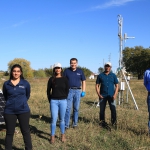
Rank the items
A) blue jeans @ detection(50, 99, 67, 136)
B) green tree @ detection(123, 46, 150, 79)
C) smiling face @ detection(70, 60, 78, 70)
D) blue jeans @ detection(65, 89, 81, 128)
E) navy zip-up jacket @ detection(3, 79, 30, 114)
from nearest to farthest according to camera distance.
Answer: navy zip-up jacket @ detection(3, 79, 30, 114)
blue jeans @ detection(50, 99, 67, 136)
smiling face @ detection(70, 60, 78, 70)
blue jeans @ detection(65, 89, 81, 128)
green tree @ detection(123, 46, 150, 79)

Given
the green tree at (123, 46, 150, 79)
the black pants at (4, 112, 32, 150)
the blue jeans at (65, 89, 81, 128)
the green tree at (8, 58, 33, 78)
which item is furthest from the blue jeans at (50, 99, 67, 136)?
the green tree at (8, 58, 33, 78)

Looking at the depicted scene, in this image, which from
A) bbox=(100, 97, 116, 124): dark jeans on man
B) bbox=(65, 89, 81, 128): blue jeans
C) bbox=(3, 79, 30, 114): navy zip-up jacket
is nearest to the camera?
bbox=(3, 79, 30, 114): navy zip-up jacket

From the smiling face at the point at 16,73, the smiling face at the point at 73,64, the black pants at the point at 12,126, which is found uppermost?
the smiling face at the point at 73,64

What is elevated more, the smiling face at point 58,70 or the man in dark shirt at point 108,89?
the smiling face at point 58,70

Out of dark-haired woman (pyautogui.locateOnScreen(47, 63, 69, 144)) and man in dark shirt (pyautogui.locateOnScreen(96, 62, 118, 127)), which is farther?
man in dark shirt (pyautogui.locateOnScreen(96, 62, 118, 127))

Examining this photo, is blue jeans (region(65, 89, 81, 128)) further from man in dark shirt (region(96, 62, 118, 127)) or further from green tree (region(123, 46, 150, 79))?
green tree (region(123, 46, 150, 79))

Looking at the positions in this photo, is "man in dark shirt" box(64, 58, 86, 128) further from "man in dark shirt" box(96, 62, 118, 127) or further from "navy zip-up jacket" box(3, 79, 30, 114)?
"navy zip-up jacket" box(3, 79, 30, 114)

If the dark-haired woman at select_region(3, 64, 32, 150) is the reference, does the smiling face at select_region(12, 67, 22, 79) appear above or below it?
above

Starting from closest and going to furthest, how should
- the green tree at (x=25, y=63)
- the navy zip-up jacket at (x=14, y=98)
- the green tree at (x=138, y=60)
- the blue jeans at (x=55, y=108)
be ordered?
the navy zip-up jacket at (x=14, y=98) → the blue jeans at (x=55, y=108) → the green tree at (x=138, y=60) → the green tree at (x=25, y=63)

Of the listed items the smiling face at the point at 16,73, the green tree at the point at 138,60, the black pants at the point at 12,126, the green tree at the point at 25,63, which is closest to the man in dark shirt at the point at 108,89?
the black pants at the point at 12,126

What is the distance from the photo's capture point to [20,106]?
13.9 feet

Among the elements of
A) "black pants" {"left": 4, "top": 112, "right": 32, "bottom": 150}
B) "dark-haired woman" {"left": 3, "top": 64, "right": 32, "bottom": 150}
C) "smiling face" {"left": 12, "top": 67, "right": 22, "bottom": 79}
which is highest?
"smiling face" {"left": 12, "top": 67, "right": 22, "bottom": 79}

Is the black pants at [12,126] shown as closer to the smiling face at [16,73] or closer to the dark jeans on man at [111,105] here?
the smiling face at [16,73]

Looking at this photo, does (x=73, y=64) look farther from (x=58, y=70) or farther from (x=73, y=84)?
(x=58, y=70)
